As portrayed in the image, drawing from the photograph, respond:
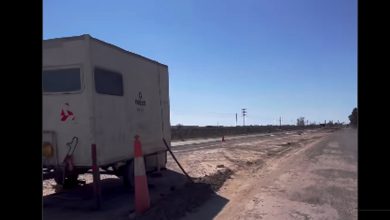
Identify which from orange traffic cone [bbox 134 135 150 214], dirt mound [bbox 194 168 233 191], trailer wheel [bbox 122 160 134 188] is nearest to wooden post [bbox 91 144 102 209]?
orange traffic cone [bbox 134 135 150 214]

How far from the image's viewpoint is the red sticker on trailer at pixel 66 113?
8429mm

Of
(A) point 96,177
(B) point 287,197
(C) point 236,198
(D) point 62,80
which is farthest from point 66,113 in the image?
(B) point 287,197

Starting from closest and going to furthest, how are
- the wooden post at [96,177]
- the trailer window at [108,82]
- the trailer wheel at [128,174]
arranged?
1. the wooden post at [96,177]
2. the trailer window at [108,82]
3. the trailer wheel at [128,174]

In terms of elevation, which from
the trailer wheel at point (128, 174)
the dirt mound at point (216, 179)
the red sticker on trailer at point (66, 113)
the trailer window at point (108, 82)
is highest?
the trailer window at point (108, 82)

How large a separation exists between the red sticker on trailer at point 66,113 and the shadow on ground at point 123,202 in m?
1.73

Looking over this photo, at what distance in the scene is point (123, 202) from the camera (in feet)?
29.7

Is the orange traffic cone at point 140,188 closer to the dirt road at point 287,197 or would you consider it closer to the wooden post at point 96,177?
the wooden post at point 96,177

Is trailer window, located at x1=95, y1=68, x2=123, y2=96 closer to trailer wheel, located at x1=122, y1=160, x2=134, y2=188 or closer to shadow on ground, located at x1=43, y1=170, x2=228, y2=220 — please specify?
trailer wheel, located at x1=122, y1=160, x2=134, y2=188

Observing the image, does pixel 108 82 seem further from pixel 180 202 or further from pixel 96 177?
pixel 180 202

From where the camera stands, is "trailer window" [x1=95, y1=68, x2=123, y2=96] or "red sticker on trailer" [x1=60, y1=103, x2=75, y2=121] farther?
"trailer window" [x1=95, y1=68, x2=123, y2=96]

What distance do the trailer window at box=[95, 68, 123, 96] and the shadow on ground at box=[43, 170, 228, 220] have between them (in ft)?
7.64

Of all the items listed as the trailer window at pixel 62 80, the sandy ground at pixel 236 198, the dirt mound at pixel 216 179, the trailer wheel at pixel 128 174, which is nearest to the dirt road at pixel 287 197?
the sandy ground at pixel 236 198

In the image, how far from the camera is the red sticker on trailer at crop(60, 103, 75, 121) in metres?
8.43
